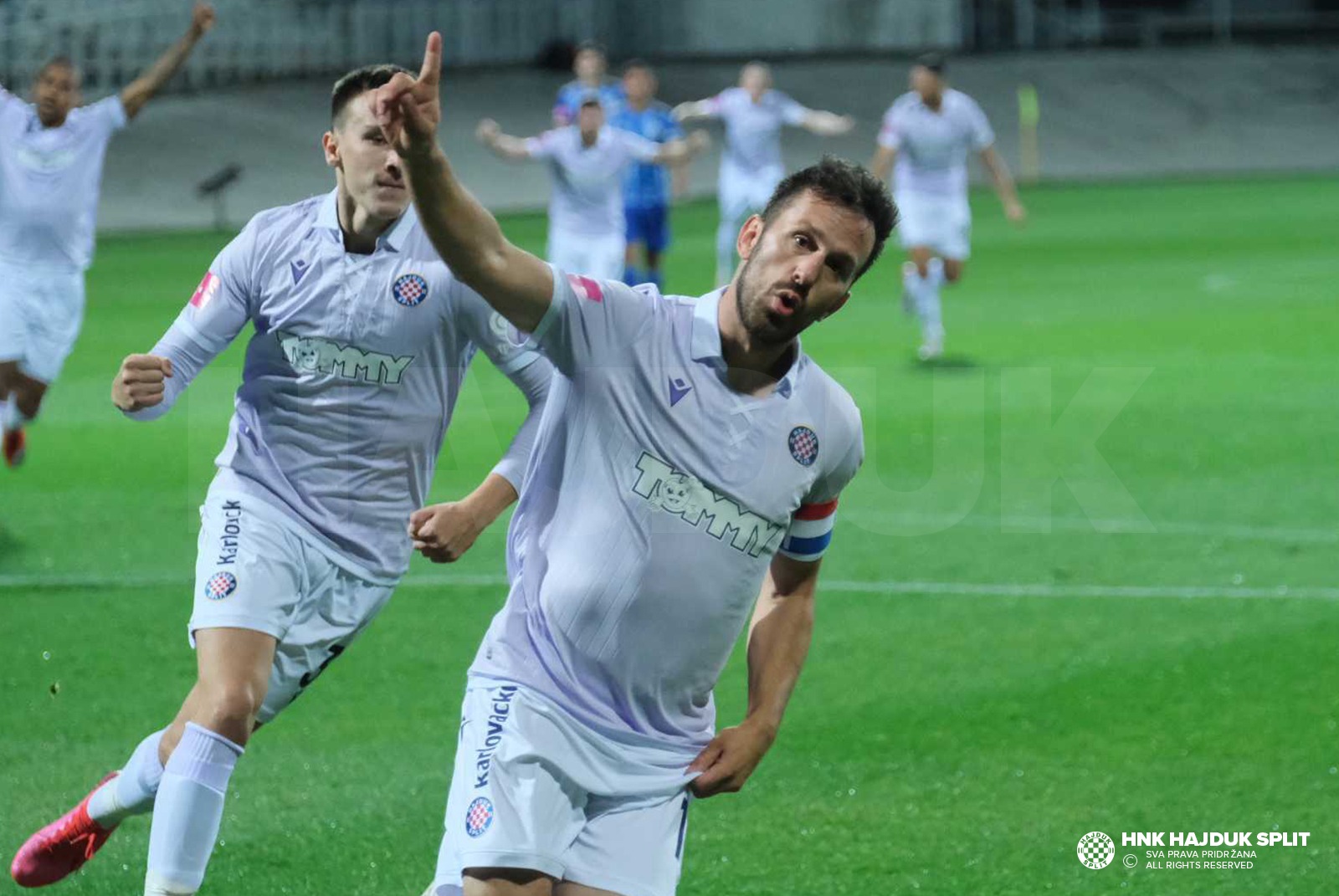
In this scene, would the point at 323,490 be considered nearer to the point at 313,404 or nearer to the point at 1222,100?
the point at 313,404

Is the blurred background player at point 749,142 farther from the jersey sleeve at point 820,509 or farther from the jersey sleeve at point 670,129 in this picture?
the jersey sleeve at point 820,509

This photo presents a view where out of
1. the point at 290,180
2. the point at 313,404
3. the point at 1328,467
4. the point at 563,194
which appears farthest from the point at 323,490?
the point at 290,180

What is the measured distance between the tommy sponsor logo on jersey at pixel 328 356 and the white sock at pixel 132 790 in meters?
1.11

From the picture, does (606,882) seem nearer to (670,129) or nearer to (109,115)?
(109,115)

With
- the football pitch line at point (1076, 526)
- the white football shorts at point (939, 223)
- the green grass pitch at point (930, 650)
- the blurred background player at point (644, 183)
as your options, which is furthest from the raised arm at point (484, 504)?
the blurred background player at point (644, 183)

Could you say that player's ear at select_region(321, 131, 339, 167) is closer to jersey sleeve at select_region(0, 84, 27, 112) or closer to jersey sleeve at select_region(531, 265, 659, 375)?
jersey sleeve at select_region(531, 265, 659, 375)

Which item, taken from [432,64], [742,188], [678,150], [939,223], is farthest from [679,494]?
[742,188]

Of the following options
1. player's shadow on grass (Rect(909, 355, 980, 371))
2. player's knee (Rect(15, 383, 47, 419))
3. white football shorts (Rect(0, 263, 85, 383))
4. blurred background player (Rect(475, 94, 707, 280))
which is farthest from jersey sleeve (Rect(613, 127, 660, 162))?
player's knee (Rect(15, 383, 47, 419))

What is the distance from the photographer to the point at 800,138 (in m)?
44.3

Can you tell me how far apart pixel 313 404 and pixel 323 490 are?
25cm

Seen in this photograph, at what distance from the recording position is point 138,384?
487cm

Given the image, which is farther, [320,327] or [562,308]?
[320,327]

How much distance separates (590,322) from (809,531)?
76cm

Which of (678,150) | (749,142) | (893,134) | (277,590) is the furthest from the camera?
(749,142)
